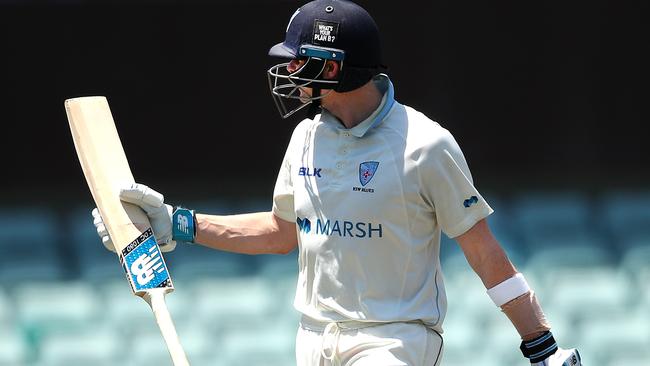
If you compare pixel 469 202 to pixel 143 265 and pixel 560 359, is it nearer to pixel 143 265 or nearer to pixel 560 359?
pixel 560 359

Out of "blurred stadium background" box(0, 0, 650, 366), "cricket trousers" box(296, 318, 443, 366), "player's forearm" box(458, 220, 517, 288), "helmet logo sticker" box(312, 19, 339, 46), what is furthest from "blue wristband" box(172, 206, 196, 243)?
"blurred stadium background" box(0, 0, 650, 366)

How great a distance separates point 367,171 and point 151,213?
1.88 ft

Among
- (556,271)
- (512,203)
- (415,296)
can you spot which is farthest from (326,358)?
(512,203)

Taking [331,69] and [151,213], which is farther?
[151,213]

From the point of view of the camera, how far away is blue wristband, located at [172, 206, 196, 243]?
279cm

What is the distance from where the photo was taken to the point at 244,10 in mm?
5309

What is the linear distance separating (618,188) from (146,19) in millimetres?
2386

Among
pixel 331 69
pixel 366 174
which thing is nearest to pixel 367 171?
pixel 366 174

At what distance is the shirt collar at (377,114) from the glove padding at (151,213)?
0.45m

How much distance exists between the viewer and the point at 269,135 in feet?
18.0

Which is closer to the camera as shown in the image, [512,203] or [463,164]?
[463,164]

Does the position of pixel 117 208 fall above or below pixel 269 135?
above

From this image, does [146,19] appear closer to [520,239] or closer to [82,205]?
[82,205]

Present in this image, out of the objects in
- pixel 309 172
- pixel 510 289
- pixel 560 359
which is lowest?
pixel 560 359
